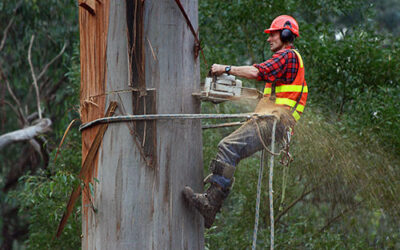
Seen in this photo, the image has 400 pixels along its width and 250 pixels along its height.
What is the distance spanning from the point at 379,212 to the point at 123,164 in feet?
16.7

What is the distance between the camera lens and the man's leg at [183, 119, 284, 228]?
391 cm

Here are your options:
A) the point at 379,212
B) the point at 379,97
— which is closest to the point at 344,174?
the point at 379,212

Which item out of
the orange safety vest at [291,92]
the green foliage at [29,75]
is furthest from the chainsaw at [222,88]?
the green foliage at [29,75]

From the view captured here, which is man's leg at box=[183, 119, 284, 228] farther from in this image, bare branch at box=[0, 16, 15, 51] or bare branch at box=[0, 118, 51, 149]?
bare branch at box=[0, 16, 15, 51]

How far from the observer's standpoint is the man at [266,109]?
4.04m

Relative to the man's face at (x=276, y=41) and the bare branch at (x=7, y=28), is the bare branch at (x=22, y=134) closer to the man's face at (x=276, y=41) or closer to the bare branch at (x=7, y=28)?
the bare branch at (x=7, y=28)

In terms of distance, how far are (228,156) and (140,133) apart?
2.56 feet

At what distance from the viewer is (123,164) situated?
3.54 metres

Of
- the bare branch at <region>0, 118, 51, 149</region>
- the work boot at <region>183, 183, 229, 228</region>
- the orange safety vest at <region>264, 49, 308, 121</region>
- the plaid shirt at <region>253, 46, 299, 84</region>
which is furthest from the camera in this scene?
the bare branch at <region>0, 118, 51, 149</region>

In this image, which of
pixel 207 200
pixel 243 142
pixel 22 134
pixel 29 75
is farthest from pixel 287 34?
pixel 29 75

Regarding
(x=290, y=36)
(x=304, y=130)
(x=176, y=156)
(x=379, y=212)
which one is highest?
(x=290, y=36)

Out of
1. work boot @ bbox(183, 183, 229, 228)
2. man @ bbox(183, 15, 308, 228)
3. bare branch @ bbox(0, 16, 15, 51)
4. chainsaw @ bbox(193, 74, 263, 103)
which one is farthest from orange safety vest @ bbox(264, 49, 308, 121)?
bare branch @ bbox(0, 16, 15, 51)

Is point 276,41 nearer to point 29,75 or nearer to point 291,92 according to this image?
point 291,92

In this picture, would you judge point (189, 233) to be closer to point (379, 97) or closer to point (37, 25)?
point (379, 97)
